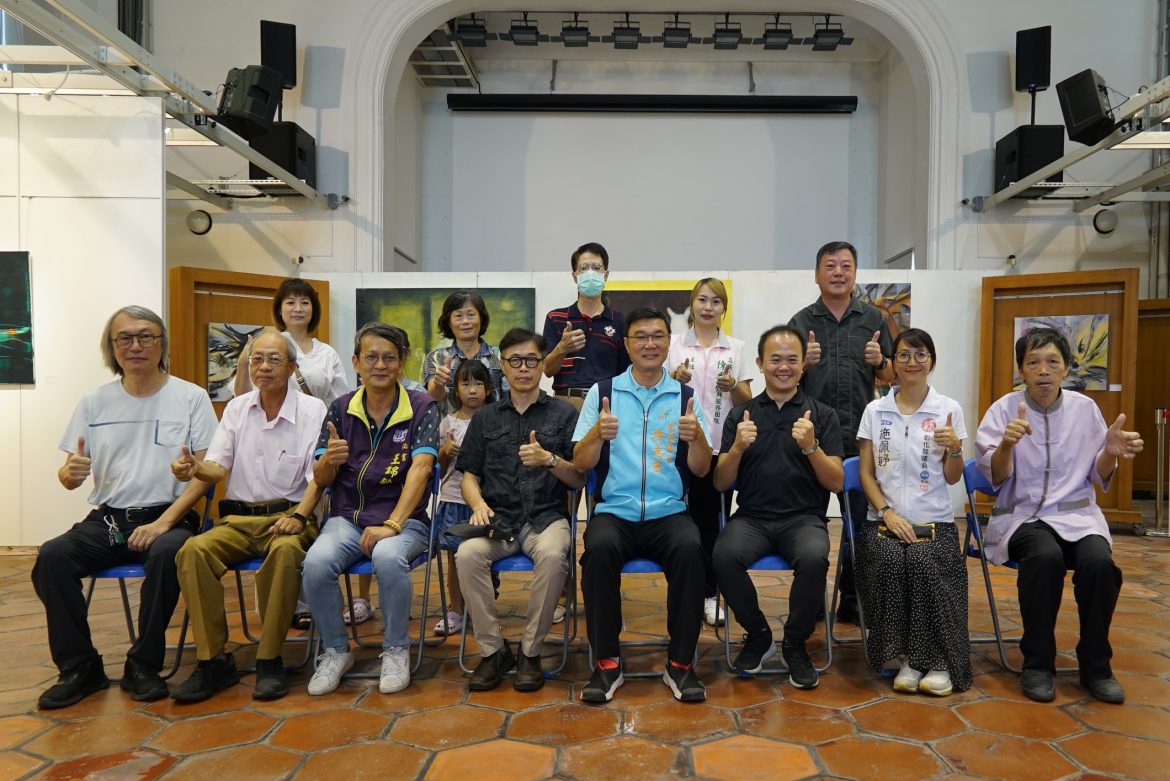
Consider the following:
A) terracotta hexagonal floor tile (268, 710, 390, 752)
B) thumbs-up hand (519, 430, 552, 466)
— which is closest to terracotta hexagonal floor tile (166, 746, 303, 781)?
terracotta hexagonal floor tile (268, 710, 390, 752)

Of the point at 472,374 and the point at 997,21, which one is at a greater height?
the point at 997,21

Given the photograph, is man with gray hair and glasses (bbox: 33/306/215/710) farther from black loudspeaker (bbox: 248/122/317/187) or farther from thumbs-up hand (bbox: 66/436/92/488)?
black loudspeaker (bbox: 248/122/317/187)

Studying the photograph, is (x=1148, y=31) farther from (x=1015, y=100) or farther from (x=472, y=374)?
(x=472, y=374)

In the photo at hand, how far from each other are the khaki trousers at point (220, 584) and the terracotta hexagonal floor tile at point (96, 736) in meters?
0.32

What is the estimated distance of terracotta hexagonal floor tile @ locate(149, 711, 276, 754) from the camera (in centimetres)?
258

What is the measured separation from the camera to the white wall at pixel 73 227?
18.1 ft

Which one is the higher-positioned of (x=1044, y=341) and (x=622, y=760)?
(x=1044, y=341)

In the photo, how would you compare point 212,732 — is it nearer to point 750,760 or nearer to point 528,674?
point 528,674

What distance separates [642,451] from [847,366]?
1.10m

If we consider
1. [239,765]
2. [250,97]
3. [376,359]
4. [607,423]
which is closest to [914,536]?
[607,423]

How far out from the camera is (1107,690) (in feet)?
9.56

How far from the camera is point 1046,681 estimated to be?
9.70ft

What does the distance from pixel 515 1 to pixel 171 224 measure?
14.7ft

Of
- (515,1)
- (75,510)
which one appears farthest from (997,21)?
(75,510)
